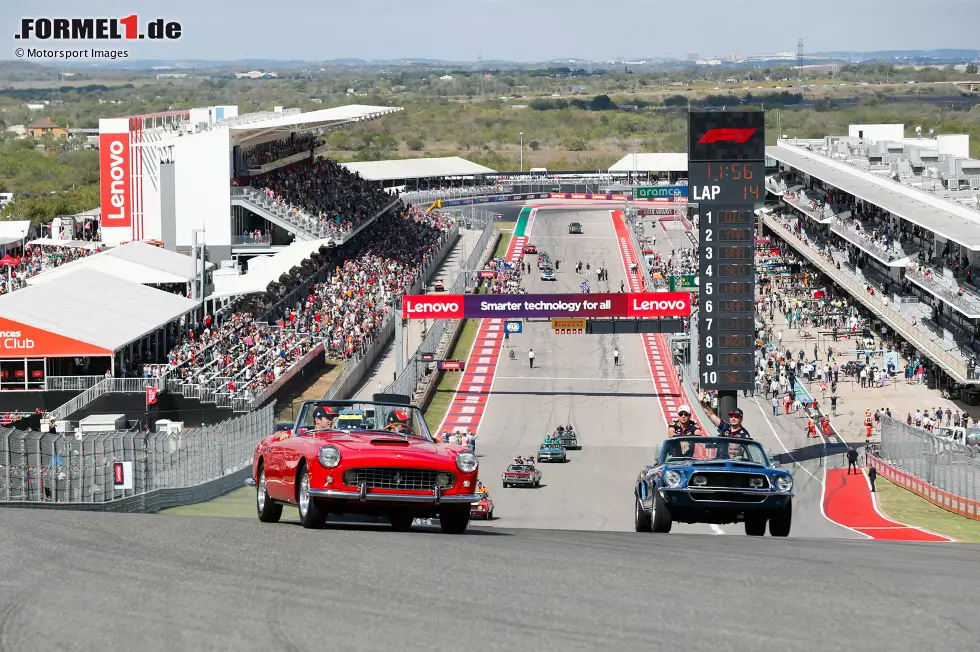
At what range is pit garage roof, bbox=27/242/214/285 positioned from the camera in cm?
6134

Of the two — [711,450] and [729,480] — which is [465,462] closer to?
[729,480]

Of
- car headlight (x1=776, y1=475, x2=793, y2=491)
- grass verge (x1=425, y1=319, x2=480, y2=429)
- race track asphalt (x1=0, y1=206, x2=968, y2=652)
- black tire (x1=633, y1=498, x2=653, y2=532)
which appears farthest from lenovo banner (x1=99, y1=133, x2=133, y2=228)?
car headlight (x1=776, y1=475, x2=793, y2=491)

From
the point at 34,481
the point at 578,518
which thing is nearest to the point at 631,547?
the point at 34,481

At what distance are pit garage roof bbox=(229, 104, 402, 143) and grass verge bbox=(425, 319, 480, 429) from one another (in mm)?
15073

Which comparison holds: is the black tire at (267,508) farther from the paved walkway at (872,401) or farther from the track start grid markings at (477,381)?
the paved walkway at (872,401)

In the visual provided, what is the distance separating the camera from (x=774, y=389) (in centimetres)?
5866

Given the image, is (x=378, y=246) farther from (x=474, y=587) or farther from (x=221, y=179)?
(x=474, y=587)

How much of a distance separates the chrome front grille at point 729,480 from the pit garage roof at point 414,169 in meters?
132

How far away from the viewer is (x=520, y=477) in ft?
140

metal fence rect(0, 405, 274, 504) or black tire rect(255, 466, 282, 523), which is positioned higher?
black tire rect(255, 466, 282, 523)

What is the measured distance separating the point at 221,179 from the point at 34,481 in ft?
178

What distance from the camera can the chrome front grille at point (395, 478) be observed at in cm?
1448

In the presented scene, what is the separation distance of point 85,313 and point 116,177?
113 ft

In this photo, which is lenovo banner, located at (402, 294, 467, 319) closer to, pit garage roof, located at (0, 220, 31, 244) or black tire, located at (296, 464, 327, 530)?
pit garage roof, located at (0, 220, 31, 244)
